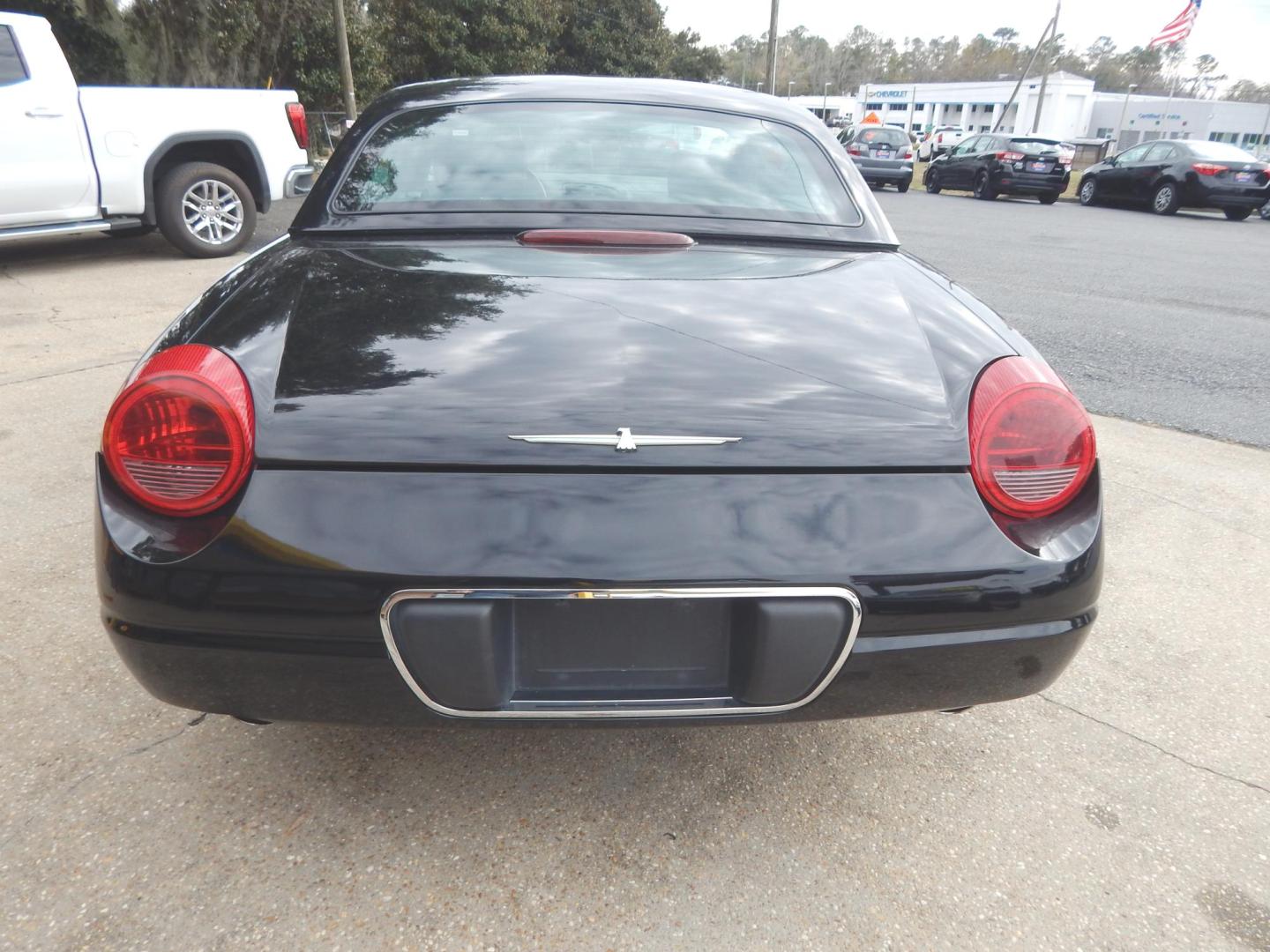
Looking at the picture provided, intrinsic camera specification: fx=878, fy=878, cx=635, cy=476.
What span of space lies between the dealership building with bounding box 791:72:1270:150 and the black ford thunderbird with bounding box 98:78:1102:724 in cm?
6754

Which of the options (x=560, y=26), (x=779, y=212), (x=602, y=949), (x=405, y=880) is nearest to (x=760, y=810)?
(x=602, y=949)

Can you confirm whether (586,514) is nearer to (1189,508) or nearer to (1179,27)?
(1189,508)

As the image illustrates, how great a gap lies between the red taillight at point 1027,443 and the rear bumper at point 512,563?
47 millimetres

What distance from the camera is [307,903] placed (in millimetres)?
1586

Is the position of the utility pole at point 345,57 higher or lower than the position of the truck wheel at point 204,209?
higher

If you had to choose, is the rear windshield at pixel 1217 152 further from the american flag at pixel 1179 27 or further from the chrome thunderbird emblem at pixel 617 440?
the chrome thunderbird emblem at pixel 617 440

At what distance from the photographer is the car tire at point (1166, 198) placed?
1566cm

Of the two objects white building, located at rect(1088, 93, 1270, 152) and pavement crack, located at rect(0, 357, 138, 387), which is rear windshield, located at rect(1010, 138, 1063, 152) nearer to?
pavement crack, located at rect(0, 357, 138, 387)

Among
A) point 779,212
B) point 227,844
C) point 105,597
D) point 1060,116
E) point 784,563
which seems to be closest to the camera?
point 784,563

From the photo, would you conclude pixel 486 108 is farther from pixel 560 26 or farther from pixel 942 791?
pixel 560 26

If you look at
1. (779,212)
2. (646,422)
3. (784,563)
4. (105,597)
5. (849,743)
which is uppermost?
(779,212)

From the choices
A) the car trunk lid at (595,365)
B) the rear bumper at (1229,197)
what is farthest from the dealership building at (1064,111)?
the car trunk lid at (595,365)

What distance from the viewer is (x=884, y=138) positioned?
20.0 metres

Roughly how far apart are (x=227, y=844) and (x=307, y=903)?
243 mm
